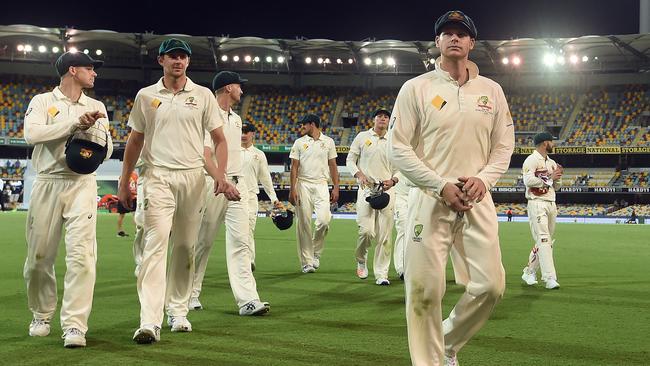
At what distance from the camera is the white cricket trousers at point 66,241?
20.7 feet

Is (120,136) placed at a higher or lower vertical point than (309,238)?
higher

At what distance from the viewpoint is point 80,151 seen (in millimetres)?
6266

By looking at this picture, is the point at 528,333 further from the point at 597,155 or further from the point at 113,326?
the point at 597,155

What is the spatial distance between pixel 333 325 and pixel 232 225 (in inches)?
67.1

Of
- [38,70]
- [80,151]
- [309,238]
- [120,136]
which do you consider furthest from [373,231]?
[38,70]

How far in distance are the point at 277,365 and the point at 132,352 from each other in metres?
1.31

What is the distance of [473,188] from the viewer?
4.60 metres

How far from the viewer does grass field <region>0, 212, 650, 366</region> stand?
5.78 metres

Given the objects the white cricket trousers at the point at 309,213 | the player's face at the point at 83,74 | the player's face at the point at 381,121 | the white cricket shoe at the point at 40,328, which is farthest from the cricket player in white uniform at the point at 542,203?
the white cricket shoe at the point at 40,328

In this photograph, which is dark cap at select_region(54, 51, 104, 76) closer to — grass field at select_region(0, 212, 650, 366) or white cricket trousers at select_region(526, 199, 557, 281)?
grass field at select_region(0, 212, 650, 366)

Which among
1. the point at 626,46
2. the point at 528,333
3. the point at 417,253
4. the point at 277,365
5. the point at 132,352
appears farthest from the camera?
the point at 626,46

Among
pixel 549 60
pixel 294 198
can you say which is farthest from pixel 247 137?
pixel 549 60

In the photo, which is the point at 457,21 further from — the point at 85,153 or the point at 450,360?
the point at 85,153

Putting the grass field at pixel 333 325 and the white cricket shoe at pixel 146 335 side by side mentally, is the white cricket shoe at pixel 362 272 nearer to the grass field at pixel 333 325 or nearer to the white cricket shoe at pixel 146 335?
the grass field at pixel 333 325
